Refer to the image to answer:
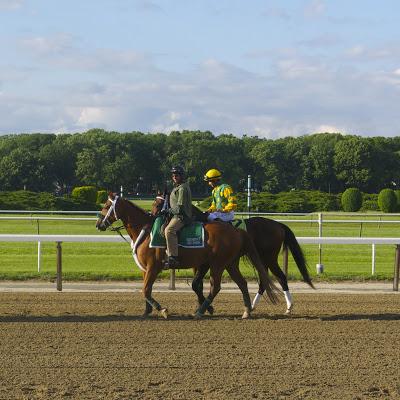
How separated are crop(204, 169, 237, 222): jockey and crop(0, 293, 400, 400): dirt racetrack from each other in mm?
1166

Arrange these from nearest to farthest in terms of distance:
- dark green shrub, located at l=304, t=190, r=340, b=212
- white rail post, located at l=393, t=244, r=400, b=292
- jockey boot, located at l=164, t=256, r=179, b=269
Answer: jockey boot, located at l=164, t=256, r=179, b=269, white rail post, located at l=393, t=244, r=400, b=292, dark green shrub, located at l=304, t=190, r=340, b=212

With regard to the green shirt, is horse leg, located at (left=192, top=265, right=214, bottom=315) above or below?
below

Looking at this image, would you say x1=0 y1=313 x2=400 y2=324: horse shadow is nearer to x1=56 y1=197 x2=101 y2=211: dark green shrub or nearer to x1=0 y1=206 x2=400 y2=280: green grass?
x1=0 y1=206 x2=400 y2=280: green grass

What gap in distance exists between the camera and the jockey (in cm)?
895

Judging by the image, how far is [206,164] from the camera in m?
73.4

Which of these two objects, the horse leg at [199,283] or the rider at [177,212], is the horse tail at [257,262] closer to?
the horse leg at [199,283]

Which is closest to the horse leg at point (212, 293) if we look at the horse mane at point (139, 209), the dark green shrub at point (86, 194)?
the horse mane at point (139, 209)

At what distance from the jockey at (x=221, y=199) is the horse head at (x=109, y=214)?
3.60 feet

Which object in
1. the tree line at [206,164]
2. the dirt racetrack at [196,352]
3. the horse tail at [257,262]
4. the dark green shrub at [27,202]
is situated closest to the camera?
the dirt racetrack at [196,352]

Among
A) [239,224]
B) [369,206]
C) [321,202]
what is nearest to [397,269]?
[239,224]

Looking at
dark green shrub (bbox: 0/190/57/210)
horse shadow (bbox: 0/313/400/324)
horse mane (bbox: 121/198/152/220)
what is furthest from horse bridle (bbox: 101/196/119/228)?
dark green shrub (bbox: 0/190/57/210)

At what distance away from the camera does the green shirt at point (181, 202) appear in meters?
Answer: 8.59

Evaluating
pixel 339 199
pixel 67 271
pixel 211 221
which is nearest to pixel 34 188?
pixel 339 199

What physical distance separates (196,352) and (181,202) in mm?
2276
